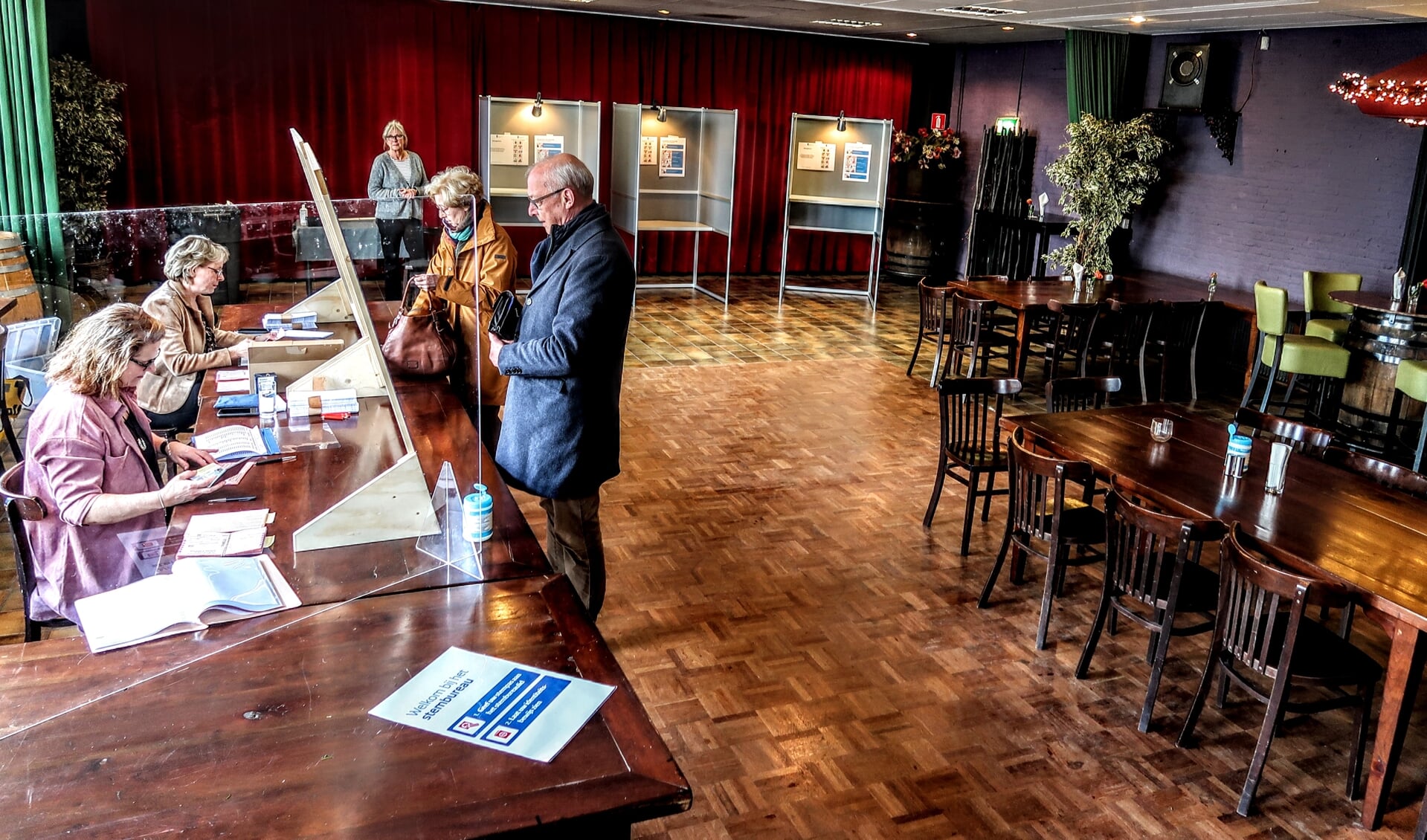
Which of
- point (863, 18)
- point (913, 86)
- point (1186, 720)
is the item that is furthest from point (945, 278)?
point (1186, 720)

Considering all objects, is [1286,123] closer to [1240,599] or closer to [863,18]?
[863,18]

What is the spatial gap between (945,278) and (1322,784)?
10690mm

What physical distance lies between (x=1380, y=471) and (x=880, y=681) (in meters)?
2.21

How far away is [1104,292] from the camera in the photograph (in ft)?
27.8

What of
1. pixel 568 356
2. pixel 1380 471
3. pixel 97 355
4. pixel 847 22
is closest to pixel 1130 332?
pixel 1380 471

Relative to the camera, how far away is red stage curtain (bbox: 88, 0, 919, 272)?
10.4 meters

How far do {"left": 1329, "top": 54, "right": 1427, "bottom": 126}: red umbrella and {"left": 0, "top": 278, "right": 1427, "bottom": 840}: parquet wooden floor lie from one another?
10.1 feet

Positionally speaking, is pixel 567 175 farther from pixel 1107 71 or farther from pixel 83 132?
pixel 1107 71

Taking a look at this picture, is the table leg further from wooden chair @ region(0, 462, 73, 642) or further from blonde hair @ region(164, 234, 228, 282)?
blonde hair @ region(164, 234, 228, 282)

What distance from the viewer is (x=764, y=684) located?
12.5 feet

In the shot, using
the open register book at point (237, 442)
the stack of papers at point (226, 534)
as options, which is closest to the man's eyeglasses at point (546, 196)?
the open register book at point (237, 442)

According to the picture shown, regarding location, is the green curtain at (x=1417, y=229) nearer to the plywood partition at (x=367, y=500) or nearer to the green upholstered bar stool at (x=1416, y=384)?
the green upholstered bar stool at (x=1416, y=384)

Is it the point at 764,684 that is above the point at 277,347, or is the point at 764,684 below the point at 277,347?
Result: below

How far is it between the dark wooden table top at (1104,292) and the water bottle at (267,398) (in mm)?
5533
